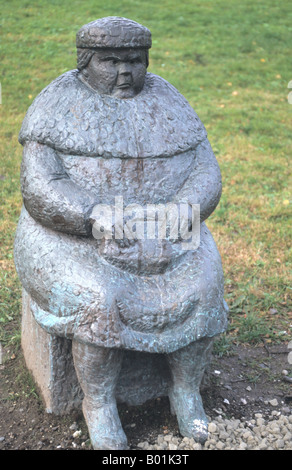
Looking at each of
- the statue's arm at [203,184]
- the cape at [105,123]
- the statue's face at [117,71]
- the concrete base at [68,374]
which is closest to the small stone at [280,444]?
the concrete base at [68,374]

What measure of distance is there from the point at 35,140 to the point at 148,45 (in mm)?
746

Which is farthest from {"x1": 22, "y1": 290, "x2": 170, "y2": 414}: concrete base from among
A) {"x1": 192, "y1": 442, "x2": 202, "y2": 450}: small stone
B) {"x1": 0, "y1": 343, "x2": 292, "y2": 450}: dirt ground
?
{"x1": 192, "y1": 442, "x2": 202, "y2": 450}: small stone

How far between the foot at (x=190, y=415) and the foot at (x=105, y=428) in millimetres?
332

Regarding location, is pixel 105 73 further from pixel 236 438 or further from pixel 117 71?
pixel 236 438

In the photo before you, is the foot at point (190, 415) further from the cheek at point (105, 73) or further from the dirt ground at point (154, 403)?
the cheek at point (105, 73)

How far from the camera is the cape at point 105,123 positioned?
299 cm

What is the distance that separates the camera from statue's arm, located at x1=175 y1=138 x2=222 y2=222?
10.4 ft

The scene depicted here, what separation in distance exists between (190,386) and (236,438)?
362 mm

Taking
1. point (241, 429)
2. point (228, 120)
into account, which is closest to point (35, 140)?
point (241, 429)

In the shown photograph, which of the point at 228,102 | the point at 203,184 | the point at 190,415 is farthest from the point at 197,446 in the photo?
the point at 228,102

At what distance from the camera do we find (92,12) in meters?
11.2

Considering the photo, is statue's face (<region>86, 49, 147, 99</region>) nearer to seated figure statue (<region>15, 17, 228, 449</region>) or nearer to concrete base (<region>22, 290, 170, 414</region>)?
seated figure statue (<region>15, 17, 228, 449</region>)

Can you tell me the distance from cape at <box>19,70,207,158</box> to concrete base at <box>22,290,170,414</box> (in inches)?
37.1
